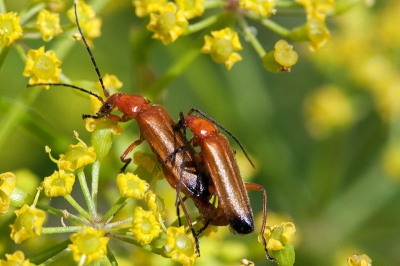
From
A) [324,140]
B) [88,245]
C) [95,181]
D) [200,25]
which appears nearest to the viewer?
[88,245]

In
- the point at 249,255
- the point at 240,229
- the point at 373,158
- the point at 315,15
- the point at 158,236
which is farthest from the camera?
the point at 373,158

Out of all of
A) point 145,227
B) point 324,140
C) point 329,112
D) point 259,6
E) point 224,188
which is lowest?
point 324,140

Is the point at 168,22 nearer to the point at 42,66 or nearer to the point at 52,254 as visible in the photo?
the point at 42,66

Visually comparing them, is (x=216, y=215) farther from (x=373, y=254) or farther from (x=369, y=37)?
(x=369, y=37)

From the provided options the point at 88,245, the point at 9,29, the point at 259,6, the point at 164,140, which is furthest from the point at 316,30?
the point at 88,245

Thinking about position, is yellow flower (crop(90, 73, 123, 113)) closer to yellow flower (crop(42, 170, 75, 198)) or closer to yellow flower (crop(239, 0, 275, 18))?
yellow flower (crop(42, 170, 75, 198))

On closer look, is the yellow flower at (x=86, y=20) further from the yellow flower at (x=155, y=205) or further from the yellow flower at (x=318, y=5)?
the yellow flower at (x=318, y=5)

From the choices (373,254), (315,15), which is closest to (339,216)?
Answer: (373,254)
